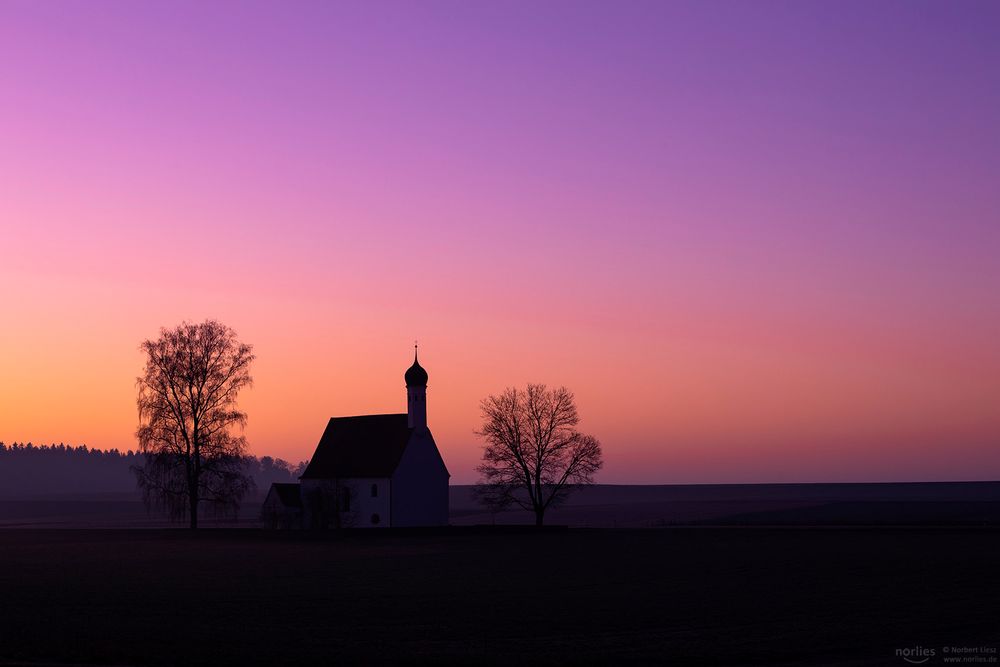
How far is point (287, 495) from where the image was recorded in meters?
92.8

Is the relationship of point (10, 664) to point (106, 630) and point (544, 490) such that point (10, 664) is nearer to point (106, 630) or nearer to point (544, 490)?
point (106, 630)

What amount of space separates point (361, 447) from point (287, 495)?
7667 millimetres

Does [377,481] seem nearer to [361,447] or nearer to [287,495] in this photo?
[361,447]

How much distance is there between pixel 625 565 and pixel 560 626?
20184 millimetres

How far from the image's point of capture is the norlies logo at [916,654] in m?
23.4

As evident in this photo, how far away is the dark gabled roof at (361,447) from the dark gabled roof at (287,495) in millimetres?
1952

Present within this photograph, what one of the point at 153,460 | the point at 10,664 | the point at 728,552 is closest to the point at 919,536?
the point at 728,552

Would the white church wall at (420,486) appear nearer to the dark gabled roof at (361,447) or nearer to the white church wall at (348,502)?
the dark gabled roof at (361,447)

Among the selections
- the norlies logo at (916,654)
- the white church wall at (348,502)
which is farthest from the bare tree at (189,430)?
the norlies logo at (916,654)

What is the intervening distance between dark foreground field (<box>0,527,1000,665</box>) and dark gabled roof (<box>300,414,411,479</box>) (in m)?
26.0

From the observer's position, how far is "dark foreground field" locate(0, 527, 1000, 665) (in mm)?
25891

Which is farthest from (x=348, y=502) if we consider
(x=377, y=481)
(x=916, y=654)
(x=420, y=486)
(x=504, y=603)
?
(x=916, y=654)

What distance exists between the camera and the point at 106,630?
2891 centimetres

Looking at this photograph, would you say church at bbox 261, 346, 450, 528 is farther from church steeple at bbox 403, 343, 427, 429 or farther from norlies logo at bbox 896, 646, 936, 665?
norlies logo at bbox 896, 646, 936, 665
